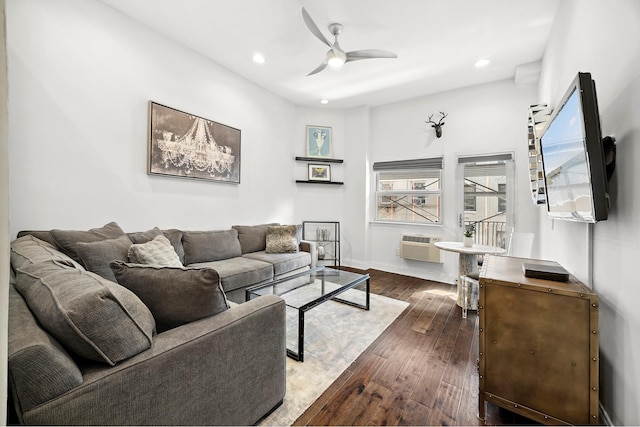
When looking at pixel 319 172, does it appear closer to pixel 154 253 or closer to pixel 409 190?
pixel 409 190

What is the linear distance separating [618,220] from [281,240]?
10.3 feet

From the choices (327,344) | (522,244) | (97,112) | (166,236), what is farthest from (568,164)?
(97,112)

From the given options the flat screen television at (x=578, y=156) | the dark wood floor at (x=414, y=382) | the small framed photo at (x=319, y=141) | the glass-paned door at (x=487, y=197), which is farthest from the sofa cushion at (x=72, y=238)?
the glass-paned door at (x=487, y=197)

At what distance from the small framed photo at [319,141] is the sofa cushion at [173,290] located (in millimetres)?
3995

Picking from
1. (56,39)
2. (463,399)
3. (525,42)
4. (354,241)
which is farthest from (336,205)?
(56,39)

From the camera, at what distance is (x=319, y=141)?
4.95m

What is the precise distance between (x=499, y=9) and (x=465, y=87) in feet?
5.46

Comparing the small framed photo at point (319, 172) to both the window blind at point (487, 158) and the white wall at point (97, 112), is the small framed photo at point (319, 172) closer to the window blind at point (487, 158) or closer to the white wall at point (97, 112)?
the white wall at point (97, 112)

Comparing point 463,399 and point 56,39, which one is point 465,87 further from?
point 56,39

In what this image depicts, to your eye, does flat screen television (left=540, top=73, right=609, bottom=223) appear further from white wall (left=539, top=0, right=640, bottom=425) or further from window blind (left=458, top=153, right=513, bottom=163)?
window blind (left=458, top=153, right=513, bottom=163)

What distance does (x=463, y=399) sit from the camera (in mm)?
1610

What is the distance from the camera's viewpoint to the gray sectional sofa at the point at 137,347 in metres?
0.73

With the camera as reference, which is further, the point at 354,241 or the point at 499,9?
the point at 354,241

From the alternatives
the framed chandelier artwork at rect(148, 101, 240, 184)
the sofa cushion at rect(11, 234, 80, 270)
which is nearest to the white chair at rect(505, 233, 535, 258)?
the framed chandelier artwork at rect(148, 101, 240, 184)
